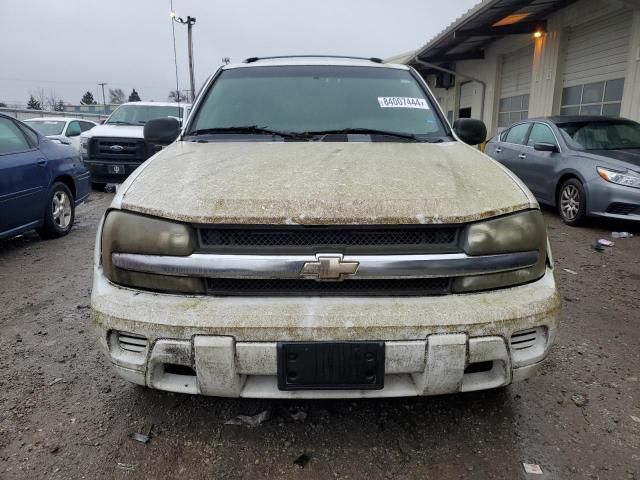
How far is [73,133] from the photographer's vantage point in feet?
40.7

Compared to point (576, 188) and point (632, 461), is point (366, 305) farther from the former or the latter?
point (576, 188)

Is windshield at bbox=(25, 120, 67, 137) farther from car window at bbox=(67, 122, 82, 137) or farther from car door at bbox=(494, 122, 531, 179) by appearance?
car door at bbox=(494, 122, 531, 179)

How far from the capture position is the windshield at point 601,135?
22.1 feet

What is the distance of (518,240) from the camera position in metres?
1.87

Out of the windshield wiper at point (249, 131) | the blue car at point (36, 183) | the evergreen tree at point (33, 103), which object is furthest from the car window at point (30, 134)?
the evergreen tree at point (33, 103)

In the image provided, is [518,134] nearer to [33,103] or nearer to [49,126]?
[49,126]

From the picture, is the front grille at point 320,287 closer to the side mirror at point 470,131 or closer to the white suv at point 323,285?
the white suv at point 323,285

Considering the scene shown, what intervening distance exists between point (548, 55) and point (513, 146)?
5.77 meters

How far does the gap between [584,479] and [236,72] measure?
3013 millimetres

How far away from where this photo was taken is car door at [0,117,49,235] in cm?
480

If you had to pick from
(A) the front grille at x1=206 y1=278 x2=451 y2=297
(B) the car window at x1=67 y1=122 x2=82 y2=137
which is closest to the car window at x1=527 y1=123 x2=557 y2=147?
(A) the front grille at x1=206 y1=278 x2=451 y2=297

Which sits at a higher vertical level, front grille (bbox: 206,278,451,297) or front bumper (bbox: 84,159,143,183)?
front grille (bbox: 206,278,451,297)

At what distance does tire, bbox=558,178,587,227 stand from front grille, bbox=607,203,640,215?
343 millimetres

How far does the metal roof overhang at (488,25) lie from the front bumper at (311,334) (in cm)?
1063
